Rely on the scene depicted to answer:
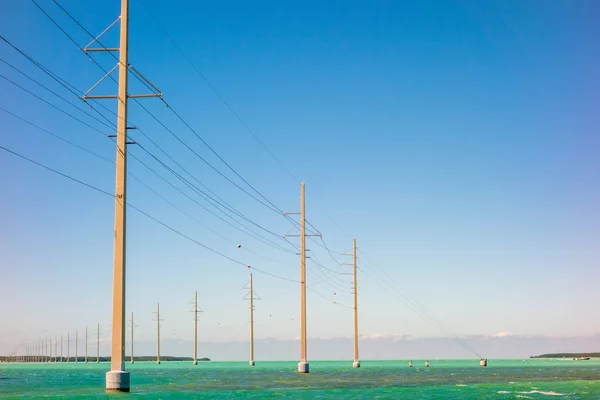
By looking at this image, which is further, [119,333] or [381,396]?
[381,396]

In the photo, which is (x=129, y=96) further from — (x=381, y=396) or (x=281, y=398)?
(x=381, y=396)

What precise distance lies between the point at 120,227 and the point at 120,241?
0.63m

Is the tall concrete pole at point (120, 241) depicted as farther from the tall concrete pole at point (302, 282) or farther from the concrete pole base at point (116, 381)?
the tall concrete pole at point (302, 282)

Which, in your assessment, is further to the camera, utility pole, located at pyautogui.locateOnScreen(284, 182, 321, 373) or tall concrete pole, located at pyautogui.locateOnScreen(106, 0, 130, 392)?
utility pole, located at pyautogui.locateOnScreen(284, 182, 321, 373)

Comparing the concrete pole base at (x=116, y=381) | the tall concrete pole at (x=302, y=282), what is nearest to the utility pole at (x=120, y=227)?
the concrete pole base at (x=116, y=381)

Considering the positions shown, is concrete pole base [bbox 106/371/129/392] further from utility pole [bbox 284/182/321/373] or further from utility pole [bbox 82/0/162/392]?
utility pole [bbox 284/182/321/373]

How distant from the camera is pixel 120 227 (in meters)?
35.3

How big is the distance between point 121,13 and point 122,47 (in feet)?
5.69

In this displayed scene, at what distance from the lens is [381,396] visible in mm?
48031

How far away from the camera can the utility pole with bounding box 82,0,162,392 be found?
34531mm

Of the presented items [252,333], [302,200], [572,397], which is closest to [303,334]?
[302,200]

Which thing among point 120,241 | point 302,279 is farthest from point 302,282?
point 120,241

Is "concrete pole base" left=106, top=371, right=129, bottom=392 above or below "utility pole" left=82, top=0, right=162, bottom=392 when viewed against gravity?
below

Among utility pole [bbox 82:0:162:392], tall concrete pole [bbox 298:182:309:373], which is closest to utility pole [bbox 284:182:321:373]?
tall concrete pole [bbox 298:182:309:373]
